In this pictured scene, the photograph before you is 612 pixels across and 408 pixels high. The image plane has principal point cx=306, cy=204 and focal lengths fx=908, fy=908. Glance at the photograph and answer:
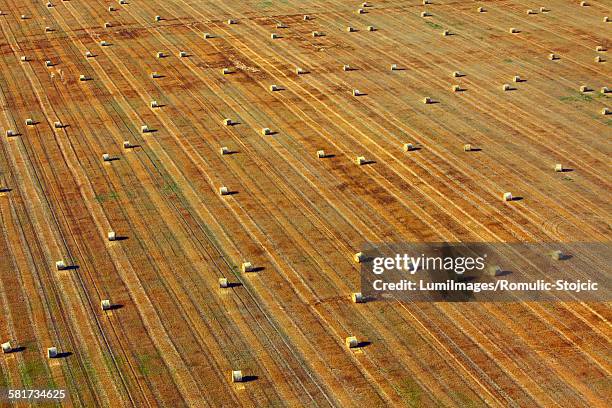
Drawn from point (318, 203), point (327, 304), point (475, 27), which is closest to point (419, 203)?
point (318, 203)

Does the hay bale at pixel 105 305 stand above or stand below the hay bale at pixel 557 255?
above

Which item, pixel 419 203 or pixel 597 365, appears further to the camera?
pixel 419 203

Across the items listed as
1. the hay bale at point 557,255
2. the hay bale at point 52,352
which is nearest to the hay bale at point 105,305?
the hay bale at point 52,352

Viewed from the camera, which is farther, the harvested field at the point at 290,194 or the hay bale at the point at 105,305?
the hay bale at the point at 105,305

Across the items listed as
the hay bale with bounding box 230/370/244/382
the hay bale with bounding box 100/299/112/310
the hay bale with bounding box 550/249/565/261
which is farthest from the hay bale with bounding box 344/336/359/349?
the hay bale with bounding box 550/249/565/261

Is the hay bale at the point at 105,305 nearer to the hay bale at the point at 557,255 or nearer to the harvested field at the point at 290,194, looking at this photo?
the harvested field at the point at 290,194

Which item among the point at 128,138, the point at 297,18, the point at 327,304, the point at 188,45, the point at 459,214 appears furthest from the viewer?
the point at 297,18

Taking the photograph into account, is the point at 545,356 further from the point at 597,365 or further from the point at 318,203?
the point at 318,203

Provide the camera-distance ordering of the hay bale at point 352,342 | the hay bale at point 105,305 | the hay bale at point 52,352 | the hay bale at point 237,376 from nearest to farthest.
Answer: the hay bale at point 237,376 < the hay bale at point 52,352 < the hay bale at point 352,342 < the hay bale at point 105,305
